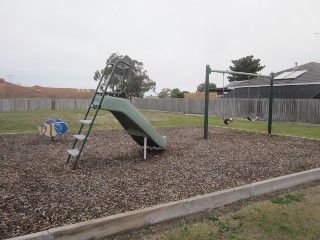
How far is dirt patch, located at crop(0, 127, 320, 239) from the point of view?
3.68 meters

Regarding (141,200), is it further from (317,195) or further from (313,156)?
(313,156)

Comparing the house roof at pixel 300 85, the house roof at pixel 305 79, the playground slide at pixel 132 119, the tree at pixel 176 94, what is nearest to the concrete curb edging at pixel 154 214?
the playground slide at pixel 132 119

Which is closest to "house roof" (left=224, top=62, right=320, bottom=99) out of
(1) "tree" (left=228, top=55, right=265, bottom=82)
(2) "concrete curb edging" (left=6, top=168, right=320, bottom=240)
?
(2) "concrete curb edging" (left=6, top=168, right=320, bottom=240)

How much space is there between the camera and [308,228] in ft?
→ 11.0

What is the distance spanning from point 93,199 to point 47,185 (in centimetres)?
110

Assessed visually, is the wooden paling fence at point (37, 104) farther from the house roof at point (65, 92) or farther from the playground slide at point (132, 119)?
the playground slide at point (132, 119)

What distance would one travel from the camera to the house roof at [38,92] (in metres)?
51.8

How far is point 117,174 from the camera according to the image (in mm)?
5426

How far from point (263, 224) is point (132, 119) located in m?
3.56

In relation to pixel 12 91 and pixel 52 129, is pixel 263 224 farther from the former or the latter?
pixel 12 91

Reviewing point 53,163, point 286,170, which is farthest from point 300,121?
point 53,163

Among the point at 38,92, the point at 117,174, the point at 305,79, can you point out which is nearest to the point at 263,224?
the point at 117,174

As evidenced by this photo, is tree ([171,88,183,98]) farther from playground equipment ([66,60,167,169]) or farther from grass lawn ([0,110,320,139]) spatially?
playground equipment ([66,60,167,169])

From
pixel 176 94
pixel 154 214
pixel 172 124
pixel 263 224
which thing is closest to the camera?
pixel 263 224
